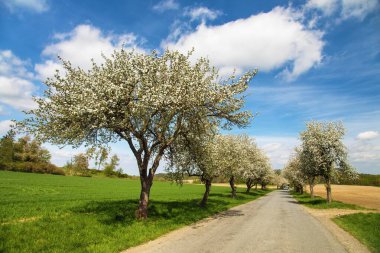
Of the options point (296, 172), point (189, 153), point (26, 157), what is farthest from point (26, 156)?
point (189, 153)

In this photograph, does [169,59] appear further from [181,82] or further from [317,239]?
[317,239]

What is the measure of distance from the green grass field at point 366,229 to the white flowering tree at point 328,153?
64.6 ft

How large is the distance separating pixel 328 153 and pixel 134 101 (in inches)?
1489

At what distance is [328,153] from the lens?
48.6m

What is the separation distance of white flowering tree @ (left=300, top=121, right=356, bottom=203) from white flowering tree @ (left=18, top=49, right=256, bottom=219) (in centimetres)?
2843

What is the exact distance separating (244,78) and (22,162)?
12149 cm

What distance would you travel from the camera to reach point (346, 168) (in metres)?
47.7

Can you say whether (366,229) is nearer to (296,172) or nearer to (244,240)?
(244,240)

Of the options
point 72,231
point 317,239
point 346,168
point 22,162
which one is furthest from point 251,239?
point 22,162

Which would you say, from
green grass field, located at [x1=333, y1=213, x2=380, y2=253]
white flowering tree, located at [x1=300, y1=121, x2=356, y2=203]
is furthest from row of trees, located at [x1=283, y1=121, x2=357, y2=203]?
green grass field, located at [x1=333, y1=213, x2=380, y2=253]

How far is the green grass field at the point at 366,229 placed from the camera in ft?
57.0

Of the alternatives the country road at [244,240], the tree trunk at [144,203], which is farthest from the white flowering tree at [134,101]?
the country road at [244,240]

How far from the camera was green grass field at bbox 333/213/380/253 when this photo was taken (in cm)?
1736

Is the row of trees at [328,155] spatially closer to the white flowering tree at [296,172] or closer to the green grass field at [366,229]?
the white flowering tree at [296,172]
